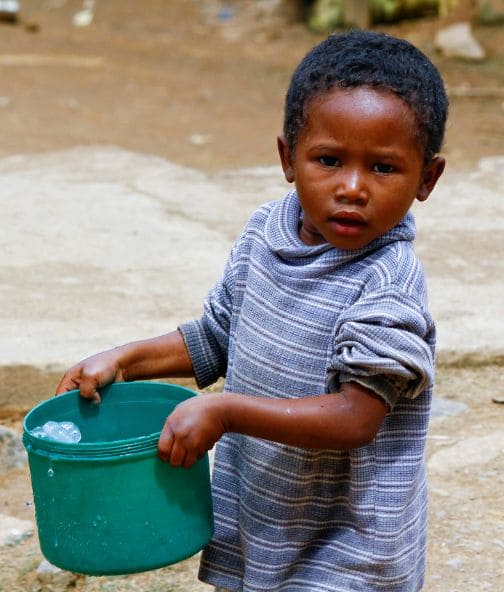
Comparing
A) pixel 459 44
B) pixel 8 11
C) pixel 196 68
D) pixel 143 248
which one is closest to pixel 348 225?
pixel 143 248

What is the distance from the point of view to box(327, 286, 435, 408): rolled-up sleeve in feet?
5.35

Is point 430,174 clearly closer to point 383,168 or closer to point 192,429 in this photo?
point 383,168

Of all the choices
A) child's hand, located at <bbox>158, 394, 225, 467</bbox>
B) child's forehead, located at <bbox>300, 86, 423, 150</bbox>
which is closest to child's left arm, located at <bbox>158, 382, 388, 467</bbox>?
child's hand, located at <bbox>158, 394, 225, 467</bbox>

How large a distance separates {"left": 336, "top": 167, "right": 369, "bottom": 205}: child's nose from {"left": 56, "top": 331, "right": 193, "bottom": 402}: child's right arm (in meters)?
0.49

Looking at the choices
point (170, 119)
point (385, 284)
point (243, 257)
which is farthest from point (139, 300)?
point (170, 119)

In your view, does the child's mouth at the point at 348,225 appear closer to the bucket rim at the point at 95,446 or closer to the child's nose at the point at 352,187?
the child's nose at the point at 352,187

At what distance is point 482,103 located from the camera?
27.2ft

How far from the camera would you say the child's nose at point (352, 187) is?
5.51 feet

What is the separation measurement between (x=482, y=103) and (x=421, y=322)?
273 inches

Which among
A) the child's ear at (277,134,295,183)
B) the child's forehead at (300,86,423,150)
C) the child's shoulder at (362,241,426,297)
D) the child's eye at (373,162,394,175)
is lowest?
the child's shoulder at (362,241,426,297)

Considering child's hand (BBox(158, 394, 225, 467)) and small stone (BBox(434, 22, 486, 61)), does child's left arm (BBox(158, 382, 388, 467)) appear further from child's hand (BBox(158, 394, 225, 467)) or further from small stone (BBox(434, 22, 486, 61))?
small stone (BBox(434, 22, 486, 61))

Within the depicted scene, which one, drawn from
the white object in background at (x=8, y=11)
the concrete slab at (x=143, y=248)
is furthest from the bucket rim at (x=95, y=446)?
the white object in background at (x=8, y=11)

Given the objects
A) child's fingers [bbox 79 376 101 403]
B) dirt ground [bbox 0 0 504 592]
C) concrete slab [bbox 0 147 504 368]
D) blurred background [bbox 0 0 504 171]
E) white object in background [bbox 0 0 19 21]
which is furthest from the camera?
white object in background [bbox 0 0 19 21]

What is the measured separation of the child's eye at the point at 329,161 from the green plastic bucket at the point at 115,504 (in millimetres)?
428
